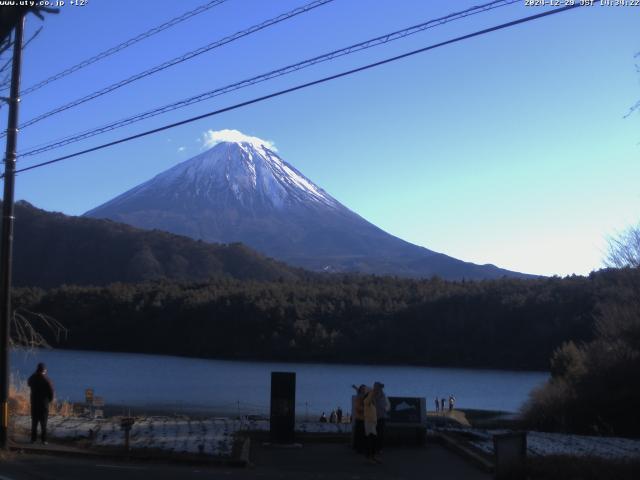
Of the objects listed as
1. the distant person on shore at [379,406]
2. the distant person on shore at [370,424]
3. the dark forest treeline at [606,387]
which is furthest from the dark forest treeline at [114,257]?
the distant person on shore at [370,424]

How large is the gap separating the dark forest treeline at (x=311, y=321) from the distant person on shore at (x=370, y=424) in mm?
72221

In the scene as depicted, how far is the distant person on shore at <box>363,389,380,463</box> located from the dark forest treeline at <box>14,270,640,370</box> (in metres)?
72.2

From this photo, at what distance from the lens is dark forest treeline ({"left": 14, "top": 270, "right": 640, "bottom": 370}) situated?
87762 mm

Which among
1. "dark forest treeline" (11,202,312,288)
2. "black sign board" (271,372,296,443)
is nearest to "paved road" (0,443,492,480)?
"black sign board" (271,372,296,443)

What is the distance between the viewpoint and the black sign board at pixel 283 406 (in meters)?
15.3

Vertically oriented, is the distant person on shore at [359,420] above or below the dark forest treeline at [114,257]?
below

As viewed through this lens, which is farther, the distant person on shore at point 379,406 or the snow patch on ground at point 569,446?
the snow patch on ground at point 569,446

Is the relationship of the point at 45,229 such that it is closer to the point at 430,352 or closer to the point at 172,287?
the point at 172,287

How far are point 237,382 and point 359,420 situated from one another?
49.7 m

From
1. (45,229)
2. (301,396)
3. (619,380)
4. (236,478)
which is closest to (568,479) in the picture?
(236,478)

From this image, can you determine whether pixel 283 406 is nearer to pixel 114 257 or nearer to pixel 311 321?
A: pixel 311 321

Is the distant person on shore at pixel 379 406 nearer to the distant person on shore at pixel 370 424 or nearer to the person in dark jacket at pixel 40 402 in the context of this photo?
the distant person on shore at pixel 370 424

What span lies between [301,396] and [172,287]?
173ft

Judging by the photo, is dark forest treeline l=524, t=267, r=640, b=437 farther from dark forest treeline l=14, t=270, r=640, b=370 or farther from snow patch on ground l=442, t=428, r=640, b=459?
dark forest treeline l=14, t=270, r=640, b=370
